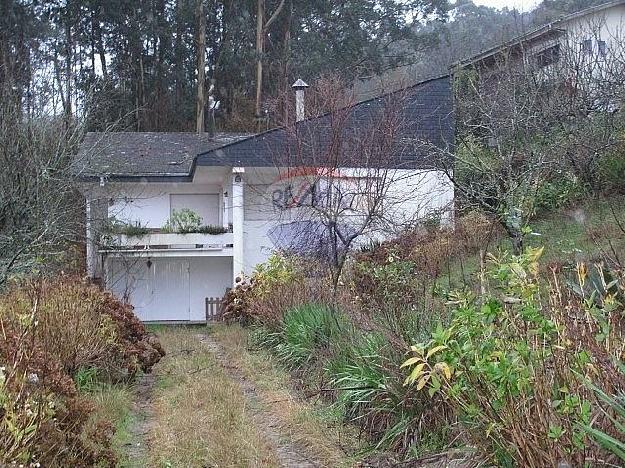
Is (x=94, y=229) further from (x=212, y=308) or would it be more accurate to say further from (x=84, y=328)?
(x=84, y=328)

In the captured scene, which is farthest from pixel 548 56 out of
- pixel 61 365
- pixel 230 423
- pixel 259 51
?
pixel 61 365

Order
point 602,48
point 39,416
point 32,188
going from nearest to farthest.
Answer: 1. point 39,416
2. point 32,188
3. point 602,48

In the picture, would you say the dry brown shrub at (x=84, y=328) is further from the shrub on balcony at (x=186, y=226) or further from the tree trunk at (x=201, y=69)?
the tree trunk at (x=201, y=69)

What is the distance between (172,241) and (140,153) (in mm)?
4968

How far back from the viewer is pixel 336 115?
12.9m

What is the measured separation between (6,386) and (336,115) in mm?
9242

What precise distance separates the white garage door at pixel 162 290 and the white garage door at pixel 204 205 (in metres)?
1.85

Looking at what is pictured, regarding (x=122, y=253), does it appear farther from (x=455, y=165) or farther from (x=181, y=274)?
(x=455, y=165)

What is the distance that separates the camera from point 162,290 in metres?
23.7

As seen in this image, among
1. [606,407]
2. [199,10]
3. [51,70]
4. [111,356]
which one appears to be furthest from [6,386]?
[199,10]

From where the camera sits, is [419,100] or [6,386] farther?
[419,100]

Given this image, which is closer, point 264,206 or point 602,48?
point 602,48

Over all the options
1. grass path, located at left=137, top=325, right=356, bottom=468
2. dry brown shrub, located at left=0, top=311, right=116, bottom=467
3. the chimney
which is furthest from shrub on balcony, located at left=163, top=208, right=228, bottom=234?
dry brown shrub, located at left=0, top=311, right=116, bottom=467

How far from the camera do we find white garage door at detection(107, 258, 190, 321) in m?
23.5
